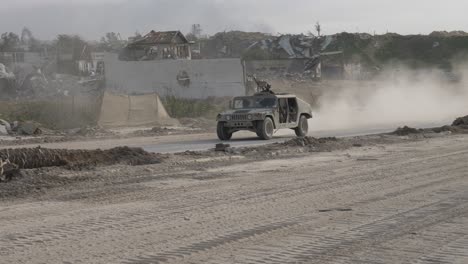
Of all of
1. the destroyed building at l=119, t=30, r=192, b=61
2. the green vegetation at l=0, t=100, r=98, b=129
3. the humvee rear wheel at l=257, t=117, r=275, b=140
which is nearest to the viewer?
the humvee rear wheel at l=257, t=117, r=275, b=140

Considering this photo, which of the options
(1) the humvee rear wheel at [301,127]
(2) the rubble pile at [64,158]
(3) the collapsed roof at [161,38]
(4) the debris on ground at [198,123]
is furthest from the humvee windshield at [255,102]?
(3) the collapsed roof at [161,38]

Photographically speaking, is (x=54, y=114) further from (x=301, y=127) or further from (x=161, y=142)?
(x=301, y=127)

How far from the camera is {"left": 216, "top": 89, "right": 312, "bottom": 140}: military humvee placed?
2490 cm

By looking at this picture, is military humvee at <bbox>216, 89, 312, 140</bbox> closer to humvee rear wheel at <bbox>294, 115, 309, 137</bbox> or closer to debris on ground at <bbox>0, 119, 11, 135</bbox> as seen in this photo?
humvee rear wheel at <bbox>294, 115, 309, 137</bbox>

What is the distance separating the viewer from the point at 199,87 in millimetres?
47125

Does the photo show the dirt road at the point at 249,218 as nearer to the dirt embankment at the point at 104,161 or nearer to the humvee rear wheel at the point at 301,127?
the dirt embankment at the point at 104,161

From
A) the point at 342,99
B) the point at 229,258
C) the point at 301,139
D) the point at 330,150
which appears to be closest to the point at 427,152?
the point at 330,150

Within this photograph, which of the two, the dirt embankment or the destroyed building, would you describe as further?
the destroyed building

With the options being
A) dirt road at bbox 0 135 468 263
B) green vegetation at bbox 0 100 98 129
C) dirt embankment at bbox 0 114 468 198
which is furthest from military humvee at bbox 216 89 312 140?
green vegetation at bbox 0 100 98 129

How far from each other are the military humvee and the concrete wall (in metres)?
19.3

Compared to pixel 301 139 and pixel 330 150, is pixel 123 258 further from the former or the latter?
pixel 301 139

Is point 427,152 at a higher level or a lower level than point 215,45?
lower

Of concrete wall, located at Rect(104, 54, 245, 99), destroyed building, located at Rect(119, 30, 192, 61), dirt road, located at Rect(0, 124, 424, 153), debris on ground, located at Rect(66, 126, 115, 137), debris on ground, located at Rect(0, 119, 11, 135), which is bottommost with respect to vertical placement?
dirt road, located at Rect(0, 124, 424, 153)

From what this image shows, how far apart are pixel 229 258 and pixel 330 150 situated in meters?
13.4
